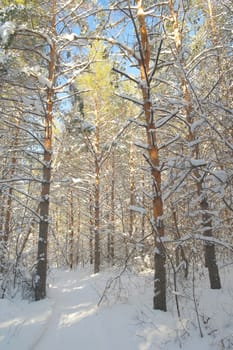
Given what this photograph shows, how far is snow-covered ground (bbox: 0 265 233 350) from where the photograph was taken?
3.95 meters

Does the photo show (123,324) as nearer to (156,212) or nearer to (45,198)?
(156,212)

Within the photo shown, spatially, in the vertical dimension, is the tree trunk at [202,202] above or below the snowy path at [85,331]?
above

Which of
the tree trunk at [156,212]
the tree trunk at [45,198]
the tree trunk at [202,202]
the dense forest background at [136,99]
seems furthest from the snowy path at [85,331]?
the tree trunk at [202,202]

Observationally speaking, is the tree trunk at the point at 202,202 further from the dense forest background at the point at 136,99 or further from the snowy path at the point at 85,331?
the snowy path at the point at 85,331

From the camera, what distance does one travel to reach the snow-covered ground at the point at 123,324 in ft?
12.9

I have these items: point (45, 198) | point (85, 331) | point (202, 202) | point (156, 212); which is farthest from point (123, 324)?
point (45, 198)

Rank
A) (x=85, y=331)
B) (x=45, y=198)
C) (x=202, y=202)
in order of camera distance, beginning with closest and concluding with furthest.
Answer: (x=85, y=331) → (x=202, y=202) → (x=45, y=198)

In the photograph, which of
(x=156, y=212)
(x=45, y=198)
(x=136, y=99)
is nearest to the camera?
(x=156, y=212)

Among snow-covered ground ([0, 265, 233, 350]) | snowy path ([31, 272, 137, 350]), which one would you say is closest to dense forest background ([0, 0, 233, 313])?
snow-covered ground ([0, 265, 233, 350])

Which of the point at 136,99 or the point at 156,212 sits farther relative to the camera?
the point at 136,99

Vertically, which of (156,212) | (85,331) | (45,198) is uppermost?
(45,198)

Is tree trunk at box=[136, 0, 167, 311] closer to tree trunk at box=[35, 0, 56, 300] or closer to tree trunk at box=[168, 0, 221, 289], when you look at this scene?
tree trunk at box=[168, 0, 221, 289]

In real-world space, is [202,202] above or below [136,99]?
below

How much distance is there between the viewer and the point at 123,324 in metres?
4.72
